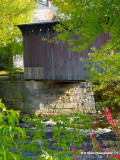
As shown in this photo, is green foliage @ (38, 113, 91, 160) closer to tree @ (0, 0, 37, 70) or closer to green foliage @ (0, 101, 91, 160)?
green foliage @ (0, 101, 91, 160)

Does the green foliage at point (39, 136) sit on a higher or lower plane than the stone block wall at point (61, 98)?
higher

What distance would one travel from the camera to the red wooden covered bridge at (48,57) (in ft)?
31.0

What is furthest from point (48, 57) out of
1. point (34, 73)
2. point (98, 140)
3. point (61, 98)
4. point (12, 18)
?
point (98, 140)

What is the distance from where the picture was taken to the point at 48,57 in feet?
31.4

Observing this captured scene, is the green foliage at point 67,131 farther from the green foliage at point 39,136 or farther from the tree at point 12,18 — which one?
the tree at point 12,18

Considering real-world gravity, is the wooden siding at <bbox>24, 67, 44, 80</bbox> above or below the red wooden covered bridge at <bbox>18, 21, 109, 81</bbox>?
below

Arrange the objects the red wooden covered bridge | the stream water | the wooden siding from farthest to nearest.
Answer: the wooden siding, the red wooden covered bridge, the stream water

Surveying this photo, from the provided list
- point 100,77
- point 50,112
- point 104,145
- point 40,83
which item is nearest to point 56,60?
point 40,83

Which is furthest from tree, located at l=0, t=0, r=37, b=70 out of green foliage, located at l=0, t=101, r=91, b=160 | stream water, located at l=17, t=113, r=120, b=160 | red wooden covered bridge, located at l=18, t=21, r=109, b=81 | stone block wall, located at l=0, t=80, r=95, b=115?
green foliage, located at l=0, t=101, r=91, b=160

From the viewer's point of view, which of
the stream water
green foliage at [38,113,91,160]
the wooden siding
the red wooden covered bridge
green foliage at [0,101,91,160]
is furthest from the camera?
the wooden siding

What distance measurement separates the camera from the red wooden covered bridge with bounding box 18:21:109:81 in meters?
9.44

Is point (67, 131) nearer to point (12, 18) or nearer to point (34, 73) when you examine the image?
point (34, 73)

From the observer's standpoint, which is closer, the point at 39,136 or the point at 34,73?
the point at 39,136

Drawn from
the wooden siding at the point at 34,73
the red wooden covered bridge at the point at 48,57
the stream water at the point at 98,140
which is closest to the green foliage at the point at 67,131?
the stream water at the point at 98,140
